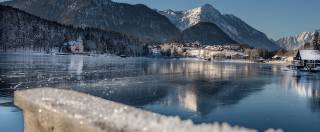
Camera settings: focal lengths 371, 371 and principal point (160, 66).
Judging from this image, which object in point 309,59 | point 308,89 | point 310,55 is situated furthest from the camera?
→ point 310,55

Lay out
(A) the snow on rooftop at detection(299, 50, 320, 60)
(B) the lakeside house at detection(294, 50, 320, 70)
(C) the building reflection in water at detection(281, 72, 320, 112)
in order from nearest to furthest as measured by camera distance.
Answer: (C) the building reflection in water at detection(281, 72, 320, 112), (B) the lakeside house at detection(294, 50, 320, 70), (A) the snow on rooftop at detection(299, 50, 320, 60)

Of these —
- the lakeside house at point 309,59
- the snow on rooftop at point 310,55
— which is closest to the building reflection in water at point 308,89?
the lakeside house at point 309,59

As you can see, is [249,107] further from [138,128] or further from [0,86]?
[138,128]

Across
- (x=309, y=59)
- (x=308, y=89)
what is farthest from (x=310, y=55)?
(x=308, y=89)

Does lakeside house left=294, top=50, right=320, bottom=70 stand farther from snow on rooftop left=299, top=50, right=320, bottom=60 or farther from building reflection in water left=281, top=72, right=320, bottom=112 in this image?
building reflection in water left=281, top=72, right=320, bottom=112

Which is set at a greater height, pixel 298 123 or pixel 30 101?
pixel 30 101

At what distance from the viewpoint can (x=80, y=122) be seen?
275 centimetres

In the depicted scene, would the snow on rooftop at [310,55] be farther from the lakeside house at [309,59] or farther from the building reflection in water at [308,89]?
the building reflection in water at [308,89]

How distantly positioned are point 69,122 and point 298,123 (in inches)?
789

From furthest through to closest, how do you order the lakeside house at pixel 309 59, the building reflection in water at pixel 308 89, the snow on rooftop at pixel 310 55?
the snow on rooftop at pixel 310 55 < the lakeside house at pixel 309 59 < the building reflection in water at pixel 308 89

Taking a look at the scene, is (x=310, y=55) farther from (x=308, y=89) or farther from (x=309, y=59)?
(x=308, y=89)

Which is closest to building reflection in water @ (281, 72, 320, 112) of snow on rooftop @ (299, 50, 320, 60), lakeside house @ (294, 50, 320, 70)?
lakeside house @ (294, 50, 320, 70)

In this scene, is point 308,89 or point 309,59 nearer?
point 308,89

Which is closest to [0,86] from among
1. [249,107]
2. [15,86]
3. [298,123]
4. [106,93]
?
[15,86]
